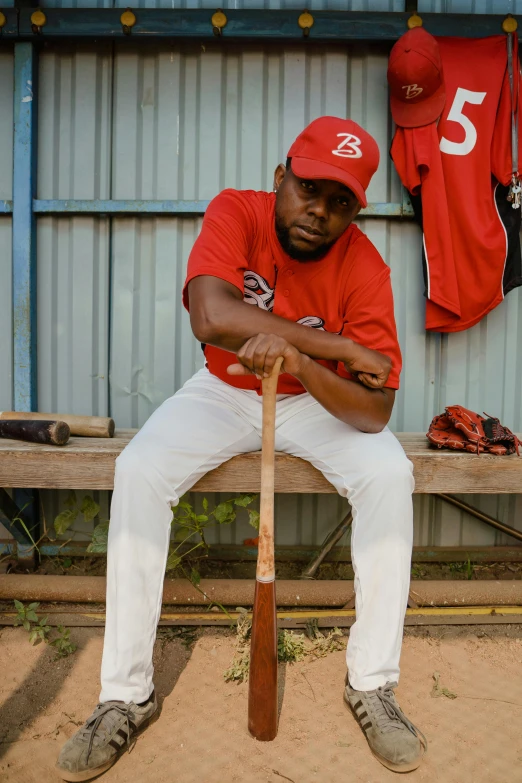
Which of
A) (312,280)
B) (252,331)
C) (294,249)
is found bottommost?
(252,331)

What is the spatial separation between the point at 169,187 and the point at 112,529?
1.95 meters

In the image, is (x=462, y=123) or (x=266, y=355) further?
(x=462, y=123)

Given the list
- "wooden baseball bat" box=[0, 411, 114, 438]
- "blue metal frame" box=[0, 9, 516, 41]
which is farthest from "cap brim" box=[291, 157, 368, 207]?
"wooden baseball bat" box=[0, 411, 114, 438]

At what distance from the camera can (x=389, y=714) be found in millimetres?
1867

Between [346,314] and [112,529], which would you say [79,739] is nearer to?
[112,529]

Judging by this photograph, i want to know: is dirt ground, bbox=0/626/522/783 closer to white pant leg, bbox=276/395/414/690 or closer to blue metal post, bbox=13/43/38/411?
white pant leg, bbox=276/395/414/690

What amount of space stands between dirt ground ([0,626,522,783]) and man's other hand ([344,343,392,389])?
1.12 meters

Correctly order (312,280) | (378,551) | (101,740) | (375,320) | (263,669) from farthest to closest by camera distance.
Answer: (312,280), (375,320), (378,551), (263,669), (101,740)

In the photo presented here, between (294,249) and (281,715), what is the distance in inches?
63.5

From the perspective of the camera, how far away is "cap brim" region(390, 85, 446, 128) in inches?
112

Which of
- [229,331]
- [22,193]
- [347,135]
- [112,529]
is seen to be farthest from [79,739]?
[22,193]

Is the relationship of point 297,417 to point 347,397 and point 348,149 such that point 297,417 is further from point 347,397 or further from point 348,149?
point 348,149

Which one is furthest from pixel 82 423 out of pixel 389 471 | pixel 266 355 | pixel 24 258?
pixel 389 471

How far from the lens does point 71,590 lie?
278 centimetres
